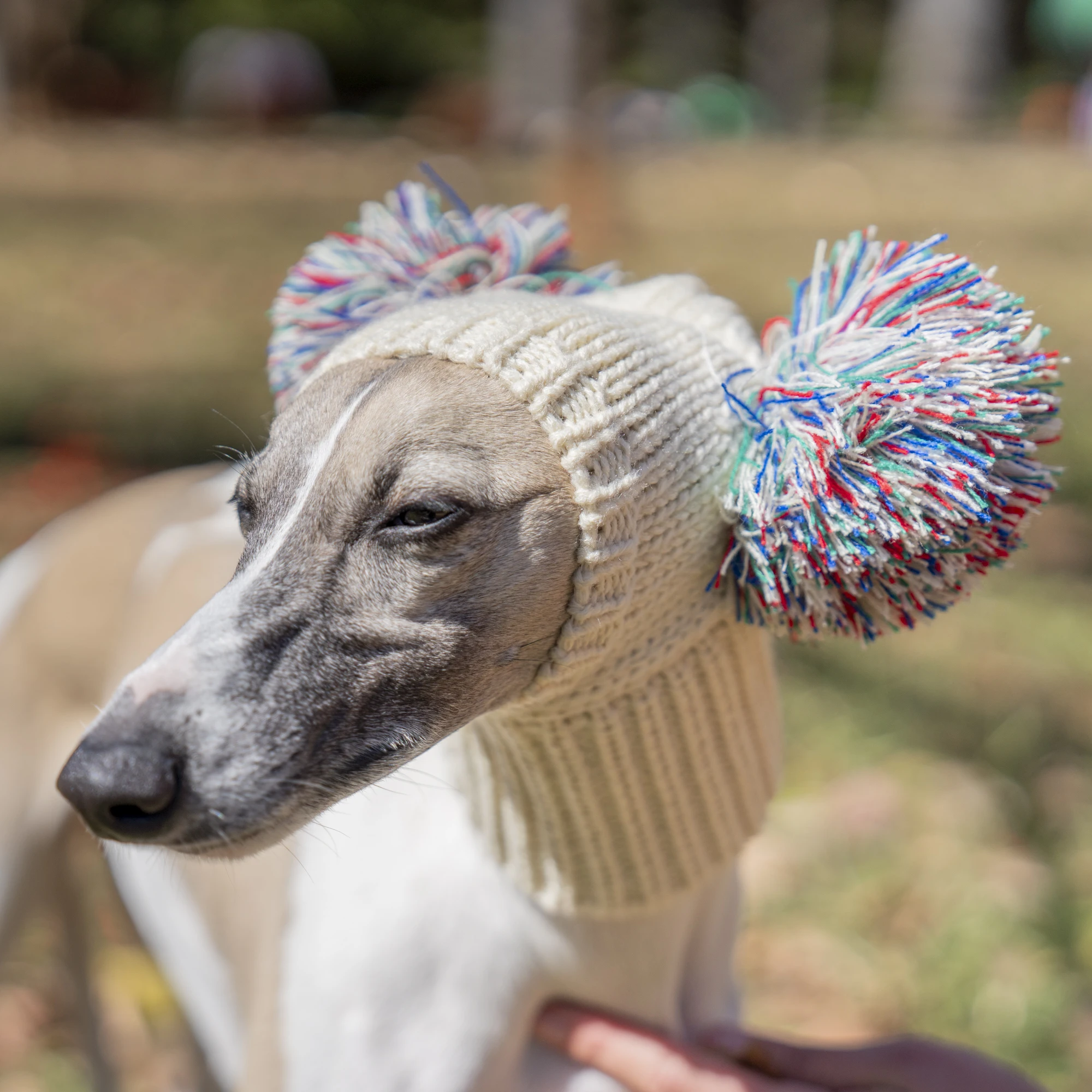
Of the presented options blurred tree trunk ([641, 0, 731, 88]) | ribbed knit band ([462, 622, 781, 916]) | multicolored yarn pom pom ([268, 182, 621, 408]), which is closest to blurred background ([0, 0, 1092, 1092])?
multicolored yarn pom pom ([268, 182, 621, 408])

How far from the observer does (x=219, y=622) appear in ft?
3.79

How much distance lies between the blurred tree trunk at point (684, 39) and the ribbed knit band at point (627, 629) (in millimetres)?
24686

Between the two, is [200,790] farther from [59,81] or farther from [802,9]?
[802,9]

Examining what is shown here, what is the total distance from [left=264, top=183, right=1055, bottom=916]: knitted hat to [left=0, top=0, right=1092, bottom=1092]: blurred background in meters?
A: 0.41

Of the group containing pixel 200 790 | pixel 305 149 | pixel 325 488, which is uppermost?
pixel 325 488

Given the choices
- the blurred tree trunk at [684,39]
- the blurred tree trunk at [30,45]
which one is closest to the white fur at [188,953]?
the blurred tree trunk at [30,45]

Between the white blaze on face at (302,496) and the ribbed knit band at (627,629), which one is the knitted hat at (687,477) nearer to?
the ribbed knit band at (627,629)

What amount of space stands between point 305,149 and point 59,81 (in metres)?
5.11

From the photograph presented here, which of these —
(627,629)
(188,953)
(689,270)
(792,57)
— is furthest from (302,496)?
(792,57)

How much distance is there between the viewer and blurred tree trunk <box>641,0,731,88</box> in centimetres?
2480

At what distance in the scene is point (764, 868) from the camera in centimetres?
285

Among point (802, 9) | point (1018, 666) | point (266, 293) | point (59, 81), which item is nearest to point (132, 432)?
point (266, 293)

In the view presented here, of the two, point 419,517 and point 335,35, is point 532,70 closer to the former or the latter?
point 335,35

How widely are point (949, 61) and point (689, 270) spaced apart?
16663 mm
